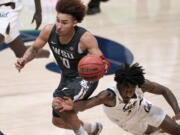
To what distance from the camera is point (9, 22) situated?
586 cm

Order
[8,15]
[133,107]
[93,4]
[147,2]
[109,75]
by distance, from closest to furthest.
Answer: [133,107] < [8,15] < [109,75] < [93,4] < [147,2]

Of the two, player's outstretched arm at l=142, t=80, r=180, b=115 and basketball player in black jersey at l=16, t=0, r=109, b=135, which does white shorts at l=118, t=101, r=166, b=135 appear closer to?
player's outstretched arm at l=142, t=80, r=180, b=115

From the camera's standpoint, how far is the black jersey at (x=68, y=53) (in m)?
4.43

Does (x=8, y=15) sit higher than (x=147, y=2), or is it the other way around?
(x=8, y=15)

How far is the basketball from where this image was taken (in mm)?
4074

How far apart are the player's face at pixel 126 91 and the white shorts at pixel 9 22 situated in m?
1.98

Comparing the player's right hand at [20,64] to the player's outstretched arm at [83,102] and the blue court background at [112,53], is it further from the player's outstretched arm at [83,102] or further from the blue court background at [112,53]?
the blue court background at [112,53]

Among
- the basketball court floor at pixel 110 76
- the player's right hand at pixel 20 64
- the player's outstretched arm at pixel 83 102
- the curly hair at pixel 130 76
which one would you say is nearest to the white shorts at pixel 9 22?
the basketball court floor at pixel 110 76

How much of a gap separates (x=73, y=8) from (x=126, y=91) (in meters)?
0.81

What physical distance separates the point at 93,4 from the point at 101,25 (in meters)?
1.02

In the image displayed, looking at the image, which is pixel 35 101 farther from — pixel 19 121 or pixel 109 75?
pixel 109 75

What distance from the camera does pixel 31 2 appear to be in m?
11.0

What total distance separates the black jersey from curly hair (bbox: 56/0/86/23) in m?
0.16

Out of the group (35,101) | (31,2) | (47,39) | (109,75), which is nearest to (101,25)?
(31,2)
